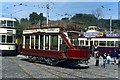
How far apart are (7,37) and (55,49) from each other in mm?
→ 11257

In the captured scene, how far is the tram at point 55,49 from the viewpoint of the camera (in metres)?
21.8

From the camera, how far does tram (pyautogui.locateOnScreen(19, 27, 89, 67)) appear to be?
21828 millimetres

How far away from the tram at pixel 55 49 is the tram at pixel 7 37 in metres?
6.83

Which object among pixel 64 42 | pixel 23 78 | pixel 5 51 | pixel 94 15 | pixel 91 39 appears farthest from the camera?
pixel 94 15

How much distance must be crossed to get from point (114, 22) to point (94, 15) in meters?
7.16

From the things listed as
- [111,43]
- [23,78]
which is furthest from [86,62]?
[111,43]

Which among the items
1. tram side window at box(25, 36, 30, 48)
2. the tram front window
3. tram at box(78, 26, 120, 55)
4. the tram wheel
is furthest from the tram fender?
tram at box(78, 26, 120, 55)

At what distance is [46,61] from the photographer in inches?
947

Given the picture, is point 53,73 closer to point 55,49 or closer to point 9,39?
point 55,49

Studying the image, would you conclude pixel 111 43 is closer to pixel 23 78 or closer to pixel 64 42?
pixel 64 42

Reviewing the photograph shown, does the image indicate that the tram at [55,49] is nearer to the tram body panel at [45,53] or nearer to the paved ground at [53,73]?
the tram body panel at [45,53]

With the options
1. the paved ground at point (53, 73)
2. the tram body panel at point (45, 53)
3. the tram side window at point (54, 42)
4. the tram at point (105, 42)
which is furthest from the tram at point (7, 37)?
the paved ground at point (53, 73)

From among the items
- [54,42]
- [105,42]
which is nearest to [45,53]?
[54,42]

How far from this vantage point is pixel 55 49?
22.7 metres
